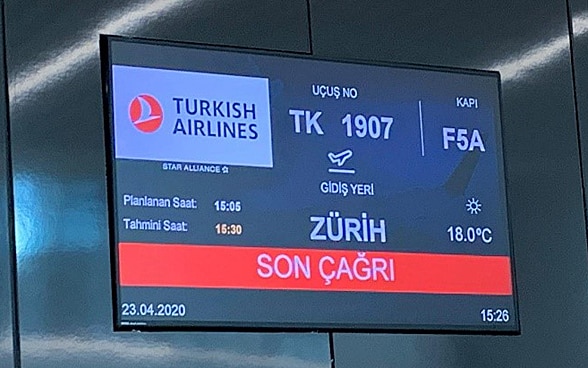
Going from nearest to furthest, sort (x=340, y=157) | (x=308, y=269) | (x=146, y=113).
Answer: (x=146, y=113) → (x=308, y=269) → (x=340, y=157)

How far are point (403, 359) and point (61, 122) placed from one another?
1.14m

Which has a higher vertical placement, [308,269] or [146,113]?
[146,113]

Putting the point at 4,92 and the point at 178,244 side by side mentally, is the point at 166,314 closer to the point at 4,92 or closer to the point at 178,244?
the point at 178,244

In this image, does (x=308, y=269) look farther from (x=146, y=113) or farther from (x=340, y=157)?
(x=146, y=113)

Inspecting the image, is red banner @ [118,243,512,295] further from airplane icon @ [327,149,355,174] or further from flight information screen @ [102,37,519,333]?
airplane icon @ [327,149,355,174]

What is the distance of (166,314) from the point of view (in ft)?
12.6

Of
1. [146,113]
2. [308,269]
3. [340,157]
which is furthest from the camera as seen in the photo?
[340,157]

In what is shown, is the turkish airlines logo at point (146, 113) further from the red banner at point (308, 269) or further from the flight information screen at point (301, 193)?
the red banner at point (308, 269)

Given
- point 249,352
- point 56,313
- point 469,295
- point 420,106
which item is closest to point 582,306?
point 469,295

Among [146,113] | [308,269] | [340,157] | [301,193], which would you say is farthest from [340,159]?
[146,113]

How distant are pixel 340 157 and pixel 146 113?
56 centimetres

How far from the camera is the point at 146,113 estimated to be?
3.95 m

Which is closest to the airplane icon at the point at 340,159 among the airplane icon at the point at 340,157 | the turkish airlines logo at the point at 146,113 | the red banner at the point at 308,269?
the airplane icon at the point at 340,157

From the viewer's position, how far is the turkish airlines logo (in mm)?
3932
